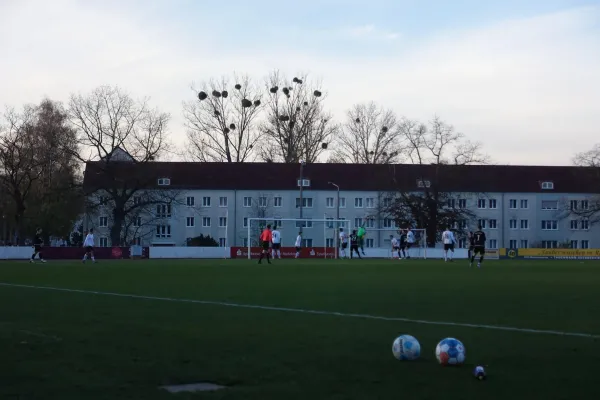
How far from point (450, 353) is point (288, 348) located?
2.09m

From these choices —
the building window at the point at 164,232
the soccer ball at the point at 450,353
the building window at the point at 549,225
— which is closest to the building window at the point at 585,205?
the building window at the point at 549,225

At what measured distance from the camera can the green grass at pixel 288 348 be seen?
7.01 m

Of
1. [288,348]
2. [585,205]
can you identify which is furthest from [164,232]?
[288,348]

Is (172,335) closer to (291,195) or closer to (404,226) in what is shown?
(404,226)

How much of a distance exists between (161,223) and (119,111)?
2493 centimetres

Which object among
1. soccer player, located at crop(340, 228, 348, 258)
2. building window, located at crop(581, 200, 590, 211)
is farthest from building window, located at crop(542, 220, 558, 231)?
soccer player, located at crop(340, 228, 348, 258)

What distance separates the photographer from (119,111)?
80.1m

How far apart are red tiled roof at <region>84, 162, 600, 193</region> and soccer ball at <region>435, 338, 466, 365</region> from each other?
290 ft

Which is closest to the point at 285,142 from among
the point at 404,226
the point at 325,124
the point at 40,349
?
the point at 325,124

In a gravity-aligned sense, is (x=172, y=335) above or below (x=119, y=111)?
below

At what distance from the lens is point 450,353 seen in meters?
8.00

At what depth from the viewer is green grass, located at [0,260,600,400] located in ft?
23.0

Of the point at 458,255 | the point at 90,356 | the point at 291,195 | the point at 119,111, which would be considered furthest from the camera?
the point at 291,195

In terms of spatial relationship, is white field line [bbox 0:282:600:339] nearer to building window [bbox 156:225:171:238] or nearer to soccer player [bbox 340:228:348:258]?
soccer player [bbox 340:228:348:258]
